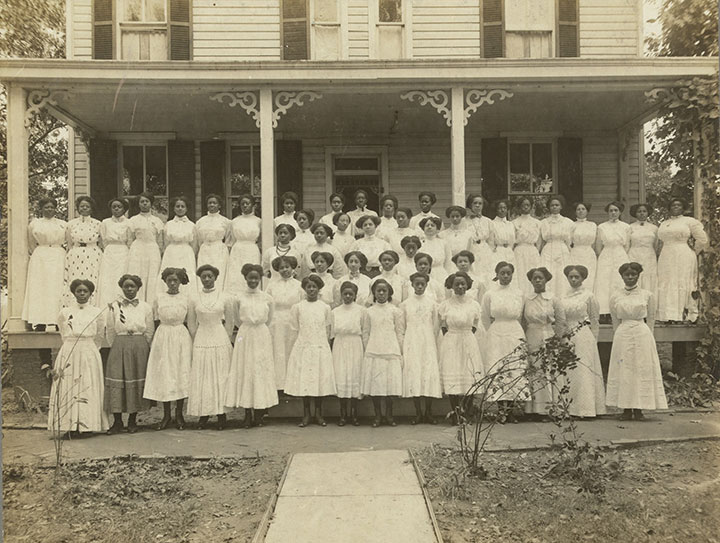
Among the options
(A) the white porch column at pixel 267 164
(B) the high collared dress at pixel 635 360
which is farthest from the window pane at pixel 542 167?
(A) the white porch column at pixel 267 164

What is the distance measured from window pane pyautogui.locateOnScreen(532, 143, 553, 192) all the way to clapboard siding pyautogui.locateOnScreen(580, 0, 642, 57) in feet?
5.86

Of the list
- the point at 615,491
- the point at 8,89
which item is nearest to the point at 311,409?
the point at 615,491

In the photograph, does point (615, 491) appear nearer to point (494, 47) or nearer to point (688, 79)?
point (688, 79)

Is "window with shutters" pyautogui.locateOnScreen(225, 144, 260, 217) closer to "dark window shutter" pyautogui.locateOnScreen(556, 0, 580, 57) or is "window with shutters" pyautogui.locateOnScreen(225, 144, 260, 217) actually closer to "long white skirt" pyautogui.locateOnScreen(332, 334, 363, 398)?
"long white skirt" pyautogui.locateOnScreen(332, 334, 363, 398)

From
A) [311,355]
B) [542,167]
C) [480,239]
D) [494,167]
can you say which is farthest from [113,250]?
[542,167]

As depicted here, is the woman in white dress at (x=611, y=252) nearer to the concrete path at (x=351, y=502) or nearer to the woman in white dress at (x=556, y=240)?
the woman in white dress at (x=556, y=240)

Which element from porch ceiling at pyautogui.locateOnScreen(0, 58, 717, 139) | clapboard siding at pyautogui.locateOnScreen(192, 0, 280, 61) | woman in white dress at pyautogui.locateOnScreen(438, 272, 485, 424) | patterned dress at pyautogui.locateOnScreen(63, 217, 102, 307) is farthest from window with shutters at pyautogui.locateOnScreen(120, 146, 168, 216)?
woman in white dress at pyautogui.locateOnScreen(438, 272, 485, 424)

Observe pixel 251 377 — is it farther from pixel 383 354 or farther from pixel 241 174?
pixel 241 174

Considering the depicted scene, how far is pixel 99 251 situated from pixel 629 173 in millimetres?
9325

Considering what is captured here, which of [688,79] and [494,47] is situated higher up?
[494,47]

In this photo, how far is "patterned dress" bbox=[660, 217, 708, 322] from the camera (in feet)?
30.2

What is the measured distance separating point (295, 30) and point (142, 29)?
2.71 m

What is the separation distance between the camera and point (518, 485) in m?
5.63

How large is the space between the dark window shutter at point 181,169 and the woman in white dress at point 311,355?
5738 millimetres
